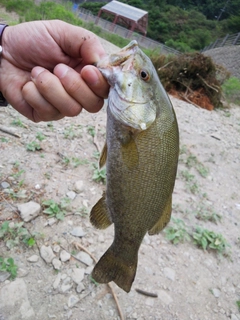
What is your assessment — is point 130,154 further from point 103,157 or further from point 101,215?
point 101,215

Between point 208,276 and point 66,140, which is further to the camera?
point 66,140

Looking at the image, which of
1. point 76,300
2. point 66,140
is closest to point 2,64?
point 76,300

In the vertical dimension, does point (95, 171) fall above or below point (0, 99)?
below

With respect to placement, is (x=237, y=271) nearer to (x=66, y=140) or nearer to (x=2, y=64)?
(x=66, y=140)

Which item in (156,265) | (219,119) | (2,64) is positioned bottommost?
(219,119)

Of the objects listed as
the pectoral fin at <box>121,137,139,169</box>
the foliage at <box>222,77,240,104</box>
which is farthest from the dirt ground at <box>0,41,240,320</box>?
the foliage at <box>222,77,240,104</box>

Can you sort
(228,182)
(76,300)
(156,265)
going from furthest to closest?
1. (228,182)
2. (156,265)
3. (76,300)

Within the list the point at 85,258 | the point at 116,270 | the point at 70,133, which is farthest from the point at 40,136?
the point at 116,270
